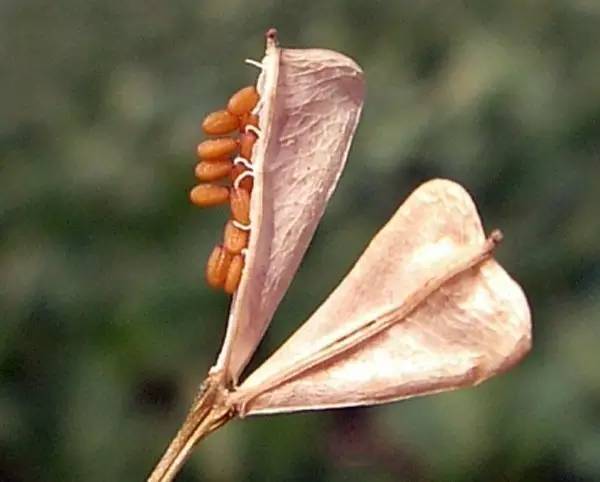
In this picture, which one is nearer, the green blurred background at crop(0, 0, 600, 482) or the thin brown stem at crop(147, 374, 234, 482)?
the thin brown stem at crop(147, 374, 234, 482)

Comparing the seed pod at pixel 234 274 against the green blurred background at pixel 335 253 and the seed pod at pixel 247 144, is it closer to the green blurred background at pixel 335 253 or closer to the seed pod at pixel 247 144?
the seed pod at pixel 247 144

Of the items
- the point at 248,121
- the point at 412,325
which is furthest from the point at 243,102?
the point at 412,325

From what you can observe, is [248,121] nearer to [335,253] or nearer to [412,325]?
[412,325]

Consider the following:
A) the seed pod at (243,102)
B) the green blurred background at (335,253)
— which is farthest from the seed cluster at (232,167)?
the green blurred background at (335,253)

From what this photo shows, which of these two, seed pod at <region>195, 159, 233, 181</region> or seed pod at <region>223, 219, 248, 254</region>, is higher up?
seed pod at <region>195, 159, 233, 181</region>

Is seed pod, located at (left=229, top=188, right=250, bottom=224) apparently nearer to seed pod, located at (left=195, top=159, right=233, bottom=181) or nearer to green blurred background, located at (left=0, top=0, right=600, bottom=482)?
seed pod, located at (left=195, top=159, right=233, bottom=181)

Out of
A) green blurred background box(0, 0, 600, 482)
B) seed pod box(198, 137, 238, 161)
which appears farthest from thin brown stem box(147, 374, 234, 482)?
green blurred background box(0, 0, 600, 482)

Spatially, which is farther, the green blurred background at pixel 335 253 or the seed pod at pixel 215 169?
the green blurred background at pixel 335 253
